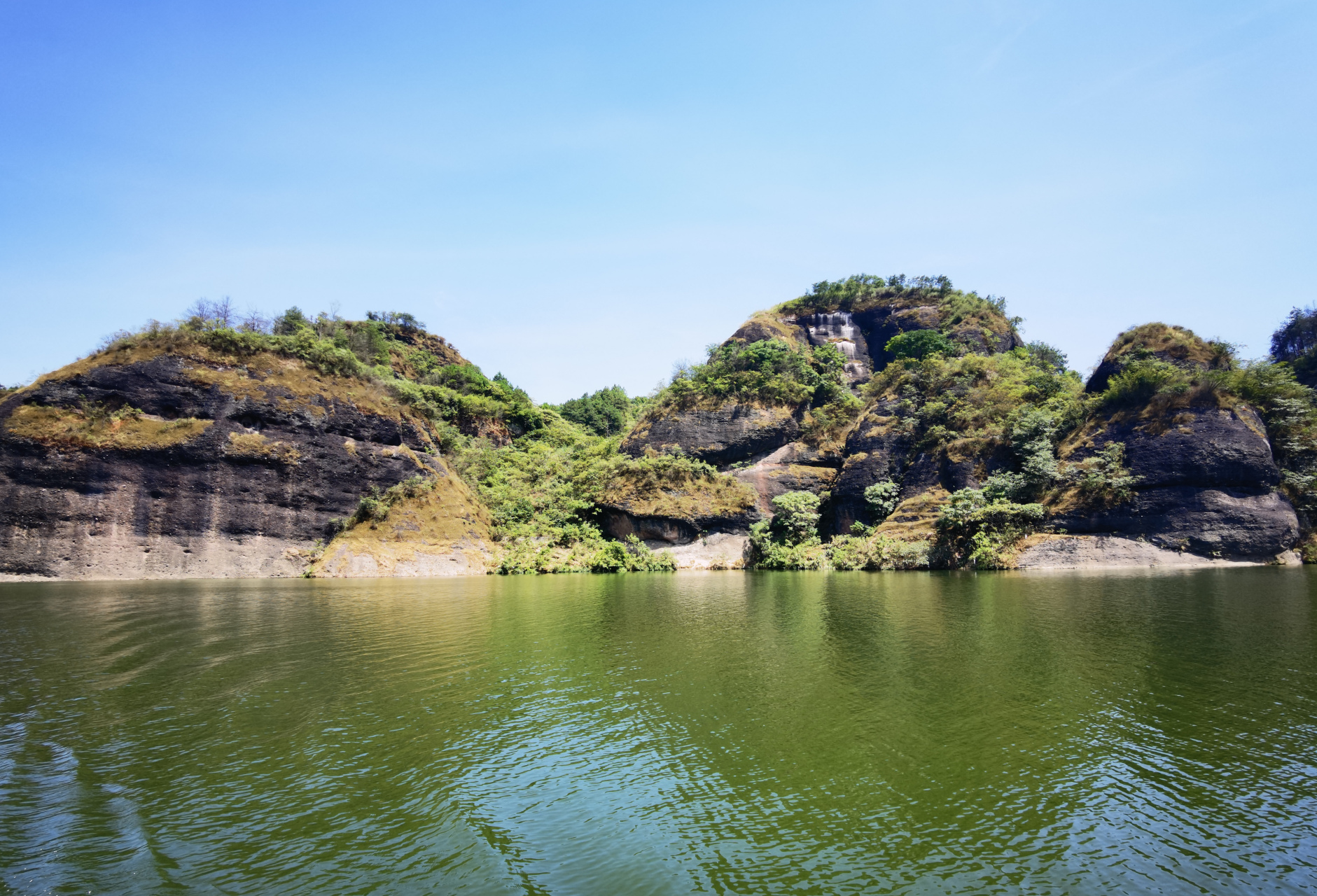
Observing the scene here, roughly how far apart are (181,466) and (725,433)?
137ft

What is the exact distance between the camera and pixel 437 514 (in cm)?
4716

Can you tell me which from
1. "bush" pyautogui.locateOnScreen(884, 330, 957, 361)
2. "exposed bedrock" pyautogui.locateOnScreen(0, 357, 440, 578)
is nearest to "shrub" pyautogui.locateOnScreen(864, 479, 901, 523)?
"bush" pyautogui.locateOnScreen(884, 330, 957, 361)

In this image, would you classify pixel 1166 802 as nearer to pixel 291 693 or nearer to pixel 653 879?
pixel 653 879

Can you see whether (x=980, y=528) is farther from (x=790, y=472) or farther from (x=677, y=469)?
(x=677, y=469)

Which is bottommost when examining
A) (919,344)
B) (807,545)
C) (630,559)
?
(630,559)

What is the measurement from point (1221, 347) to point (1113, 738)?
48019 millimetres

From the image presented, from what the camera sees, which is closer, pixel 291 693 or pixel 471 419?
pixel 291 693

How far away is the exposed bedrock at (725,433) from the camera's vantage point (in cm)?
6109

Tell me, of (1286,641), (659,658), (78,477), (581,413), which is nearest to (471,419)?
(581,413)

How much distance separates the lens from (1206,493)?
38656 millimetres

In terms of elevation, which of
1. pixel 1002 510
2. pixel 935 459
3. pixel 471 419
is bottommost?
pixel 1002 510

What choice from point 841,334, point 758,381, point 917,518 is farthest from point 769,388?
point 841,334

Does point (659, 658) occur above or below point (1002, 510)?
below

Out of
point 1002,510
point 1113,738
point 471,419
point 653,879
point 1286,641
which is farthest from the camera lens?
point 471,419
